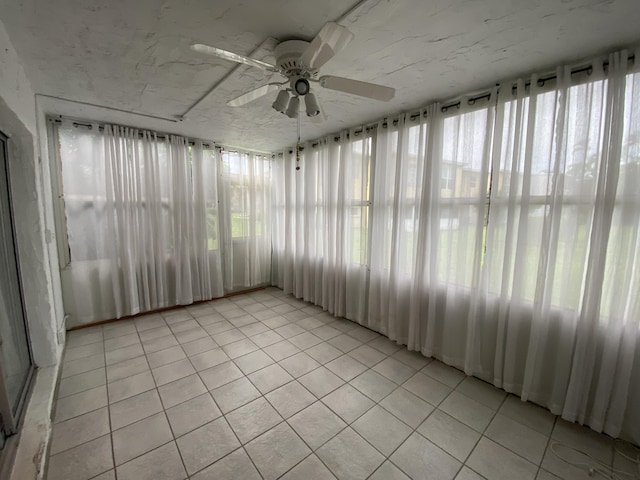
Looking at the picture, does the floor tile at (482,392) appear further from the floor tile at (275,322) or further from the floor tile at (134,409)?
the floor tile at (134,409)

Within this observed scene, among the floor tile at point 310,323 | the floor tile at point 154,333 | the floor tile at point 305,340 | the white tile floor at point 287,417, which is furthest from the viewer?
the floor tile at point 310,323

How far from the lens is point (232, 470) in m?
1.44

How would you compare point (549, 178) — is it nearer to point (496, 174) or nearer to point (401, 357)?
point (496, 174)

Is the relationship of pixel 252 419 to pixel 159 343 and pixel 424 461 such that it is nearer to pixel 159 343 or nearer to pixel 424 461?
pixel 424 461

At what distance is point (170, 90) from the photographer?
209 cm

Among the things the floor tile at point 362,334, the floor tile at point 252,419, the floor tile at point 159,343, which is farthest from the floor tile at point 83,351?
the floor tile at point 362,334

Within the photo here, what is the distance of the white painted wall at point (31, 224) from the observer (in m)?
1.87

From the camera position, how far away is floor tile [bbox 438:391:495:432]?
1.80m

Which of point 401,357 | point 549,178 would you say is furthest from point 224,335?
point 549,178

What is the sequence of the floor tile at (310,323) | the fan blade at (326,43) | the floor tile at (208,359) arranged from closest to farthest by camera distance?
the fan blade at (326,43), the floor tile at (208,359), the floor tile at (310,323)

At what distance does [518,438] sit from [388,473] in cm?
95

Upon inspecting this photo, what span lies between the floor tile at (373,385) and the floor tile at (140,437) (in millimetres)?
1409

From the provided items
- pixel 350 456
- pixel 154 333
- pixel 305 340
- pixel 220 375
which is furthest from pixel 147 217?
pixel 350 456

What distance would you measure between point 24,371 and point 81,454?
94 cm
